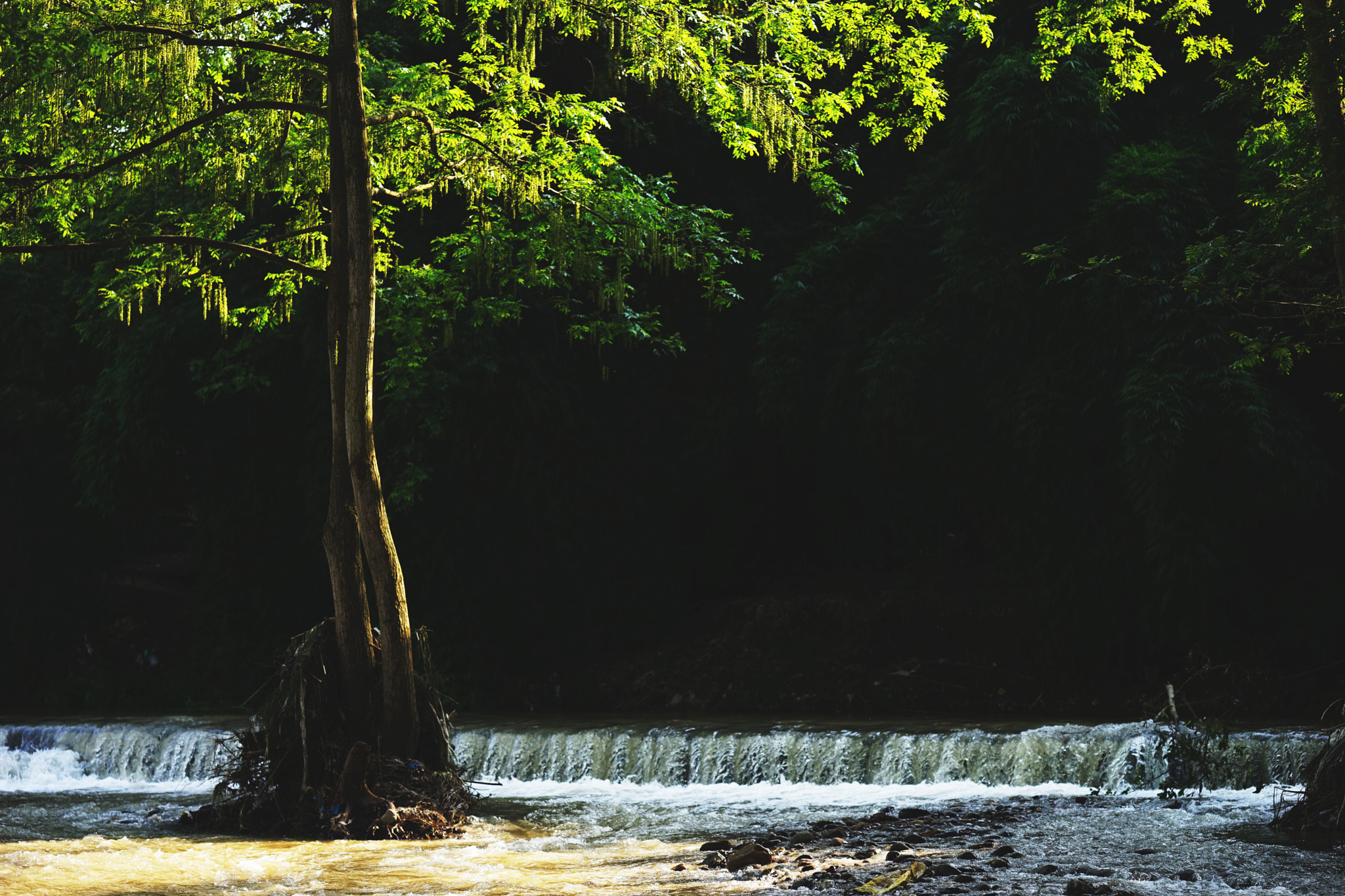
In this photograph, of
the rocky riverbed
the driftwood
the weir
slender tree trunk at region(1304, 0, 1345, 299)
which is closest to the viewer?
the rocky riverbed

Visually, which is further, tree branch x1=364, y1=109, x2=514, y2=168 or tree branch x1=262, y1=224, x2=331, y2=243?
tree branch x1=262, y1=224, x2=331, y2=243

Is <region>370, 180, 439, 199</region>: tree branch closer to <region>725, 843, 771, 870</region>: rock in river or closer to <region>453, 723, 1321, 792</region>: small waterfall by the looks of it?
<region>453, 723, 1321, 792</region>: small waterfall

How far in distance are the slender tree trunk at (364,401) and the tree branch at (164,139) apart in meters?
0.44

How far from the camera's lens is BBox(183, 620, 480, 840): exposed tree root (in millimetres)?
8398

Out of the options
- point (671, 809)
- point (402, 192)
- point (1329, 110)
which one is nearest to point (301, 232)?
point (402, 192)

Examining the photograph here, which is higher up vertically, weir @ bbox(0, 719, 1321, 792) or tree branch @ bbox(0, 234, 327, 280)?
tree branch @ bbox(0, 234, 327, 280)

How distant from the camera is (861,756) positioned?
10984mm

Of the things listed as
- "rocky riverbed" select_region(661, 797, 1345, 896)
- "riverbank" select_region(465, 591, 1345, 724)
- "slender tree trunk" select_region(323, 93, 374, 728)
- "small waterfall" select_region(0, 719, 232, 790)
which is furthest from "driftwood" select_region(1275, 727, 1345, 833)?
"small waterfall" select_region(0, 719, 232, 790)

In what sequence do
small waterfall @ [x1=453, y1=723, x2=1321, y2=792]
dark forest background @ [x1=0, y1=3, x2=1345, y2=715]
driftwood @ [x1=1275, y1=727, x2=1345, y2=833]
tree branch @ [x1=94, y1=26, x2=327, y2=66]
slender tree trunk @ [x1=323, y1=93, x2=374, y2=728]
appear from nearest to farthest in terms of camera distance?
1. driftwood @ [x1=1275, y1=727, x2=1345, y2=833]
2. tree branch @ [x1=94, y1=26, x2=327, y2=66]
3. slender tree trunk @ [x1=323, y1=93, x2=374, y2=728]
4. small waterfall @ [x1=453, y1=723, x2=1321, y2=792]
5. dark forest background @ [x1=0, y1=3, x2=1345, y2=715]

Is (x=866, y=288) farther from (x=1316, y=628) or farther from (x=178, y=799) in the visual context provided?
(x=178, y=799)

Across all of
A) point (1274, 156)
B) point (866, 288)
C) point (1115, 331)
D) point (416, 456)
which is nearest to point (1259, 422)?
point (1115, 331)

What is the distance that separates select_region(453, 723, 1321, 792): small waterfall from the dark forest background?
237 centimetres

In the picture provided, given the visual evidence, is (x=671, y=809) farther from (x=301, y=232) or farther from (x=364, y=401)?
(x=301, y=232)

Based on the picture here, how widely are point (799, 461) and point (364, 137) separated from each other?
9.37 m
